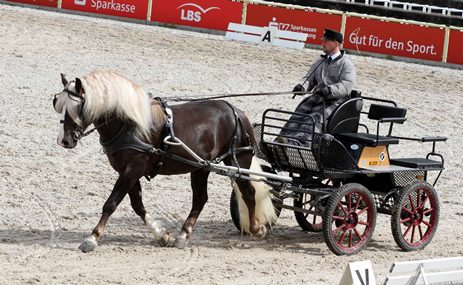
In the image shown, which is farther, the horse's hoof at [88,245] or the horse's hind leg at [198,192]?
the horse's hind leg at [198,192]

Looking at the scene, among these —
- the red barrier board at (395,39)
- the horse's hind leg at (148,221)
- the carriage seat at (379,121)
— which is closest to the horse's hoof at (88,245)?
the horse's hind leg at (148,221)

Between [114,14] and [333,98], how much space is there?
48.3ft

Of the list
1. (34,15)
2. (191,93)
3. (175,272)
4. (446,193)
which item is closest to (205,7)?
(34,15)

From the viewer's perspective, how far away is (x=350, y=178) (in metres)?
10.2

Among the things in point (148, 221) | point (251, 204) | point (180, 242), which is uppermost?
point (251, 204)

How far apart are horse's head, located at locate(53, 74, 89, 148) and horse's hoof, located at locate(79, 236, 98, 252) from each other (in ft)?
2.71

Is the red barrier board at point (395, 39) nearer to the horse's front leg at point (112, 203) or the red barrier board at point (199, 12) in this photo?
the red barrier board at point (199, 12)

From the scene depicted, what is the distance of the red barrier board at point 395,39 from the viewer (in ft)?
71.5

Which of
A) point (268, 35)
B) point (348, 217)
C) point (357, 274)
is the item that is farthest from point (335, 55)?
point (268, 35)

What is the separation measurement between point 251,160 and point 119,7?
573 inches

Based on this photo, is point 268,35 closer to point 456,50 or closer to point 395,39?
point 395,39

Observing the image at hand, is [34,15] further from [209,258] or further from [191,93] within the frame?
[209,258]

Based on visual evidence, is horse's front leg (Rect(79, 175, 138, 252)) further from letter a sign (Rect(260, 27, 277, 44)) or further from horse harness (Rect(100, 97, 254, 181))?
letter a sign (Rect(260, 27, 277, 44))

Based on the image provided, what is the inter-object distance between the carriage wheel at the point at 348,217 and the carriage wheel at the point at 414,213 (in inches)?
10.1
